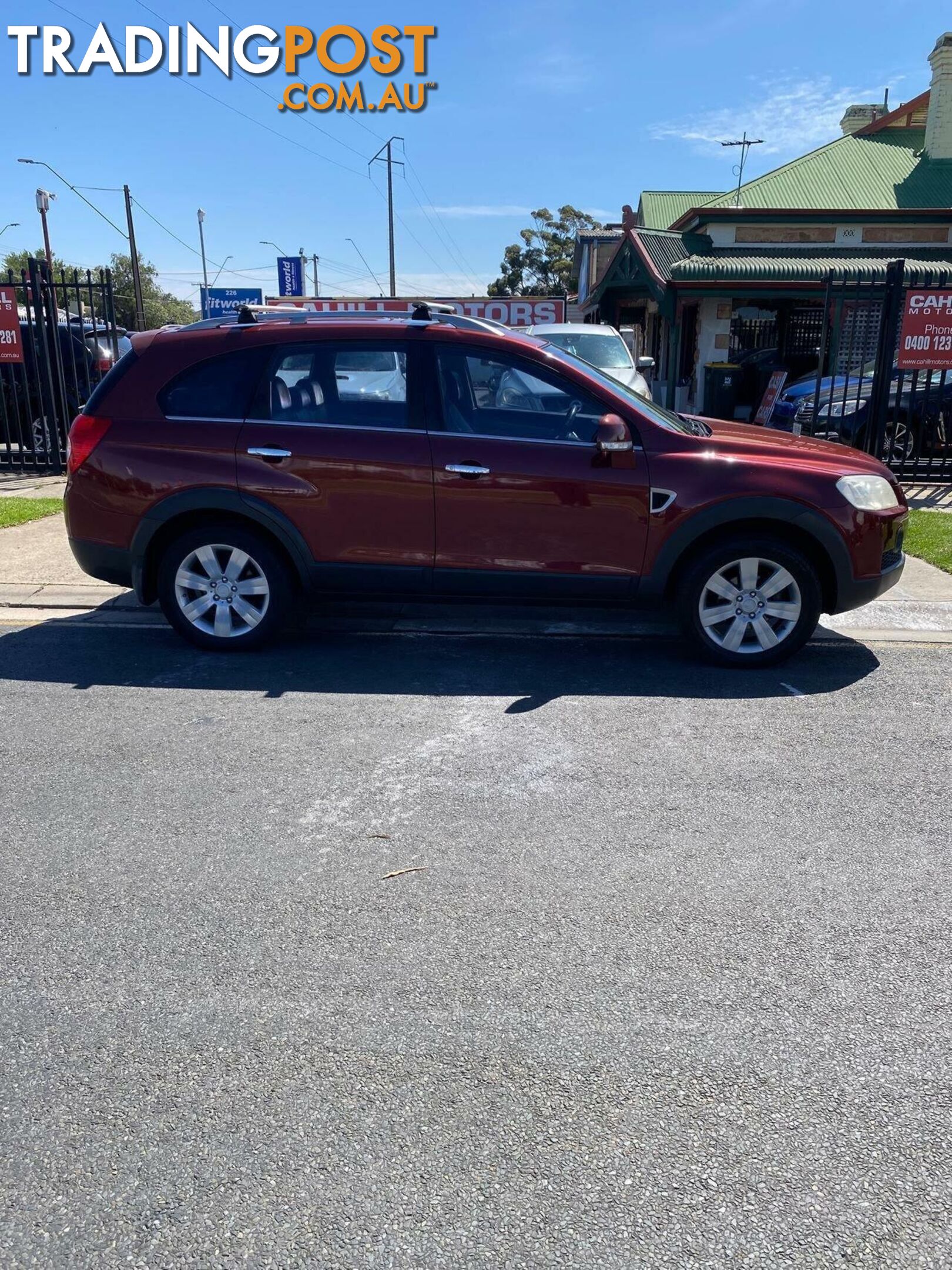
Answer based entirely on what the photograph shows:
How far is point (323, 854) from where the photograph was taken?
381cm

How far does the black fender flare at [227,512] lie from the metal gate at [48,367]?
17.4 feet

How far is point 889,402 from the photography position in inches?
493

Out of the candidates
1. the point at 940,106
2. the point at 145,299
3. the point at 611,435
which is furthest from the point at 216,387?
the point at 145,299

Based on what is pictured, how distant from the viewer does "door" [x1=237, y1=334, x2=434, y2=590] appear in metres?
5.90

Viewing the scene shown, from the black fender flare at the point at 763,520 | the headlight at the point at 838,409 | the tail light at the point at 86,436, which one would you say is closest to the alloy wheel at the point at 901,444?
the headlight at the point at 838,409

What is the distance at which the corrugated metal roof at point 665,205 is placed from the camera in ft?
114

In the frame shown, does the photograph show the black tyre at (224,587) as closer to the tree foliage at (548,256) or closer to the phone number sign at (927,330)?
the phone number sign at (927,330)

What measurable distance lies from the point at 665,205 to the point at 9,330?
28650 millimetres

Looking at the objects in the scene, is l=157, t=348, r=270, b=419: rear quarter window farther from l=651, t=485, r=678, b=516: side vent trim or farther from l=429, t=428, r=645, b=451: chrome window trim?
l=651, t=485, r=678, b=516: side vent trim

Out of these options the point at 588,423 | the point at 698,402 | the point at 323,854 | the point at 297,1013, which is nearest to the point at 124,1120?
the point at 297,1013

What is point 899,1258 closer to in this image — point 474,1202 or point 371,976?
point 474,1202

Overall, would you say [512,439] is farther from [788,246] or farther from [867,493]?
[788,246]

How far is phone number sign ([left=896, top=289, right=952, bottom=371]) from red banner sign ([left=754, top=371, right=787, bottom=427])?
3.93 meters

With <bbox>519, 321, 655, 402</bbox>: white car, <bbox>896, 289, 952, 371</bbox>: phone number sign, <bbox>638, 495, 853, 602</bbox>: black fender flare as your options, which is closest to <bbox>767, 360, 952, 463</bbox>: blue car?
<bbox>896, 289, 952, 371</bbox>: phone number sign
